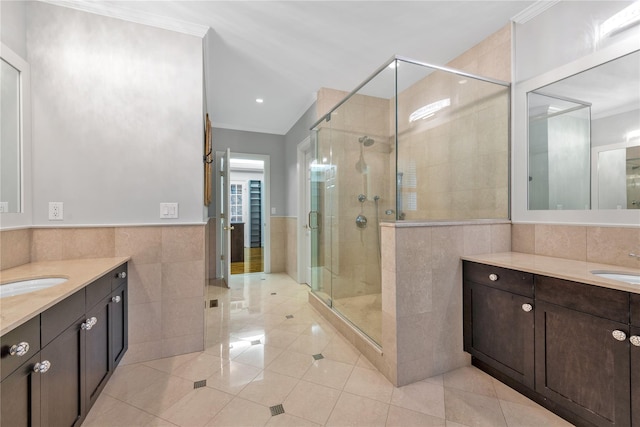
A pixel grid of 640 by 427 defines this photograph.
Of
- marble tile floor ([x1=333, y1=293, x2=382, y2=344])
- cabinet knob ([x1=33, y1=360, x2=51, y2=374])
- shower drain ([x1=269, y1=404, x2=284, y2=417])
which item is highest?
cabinet knob ([x1=33, y1=360, x2=51, y2=374])

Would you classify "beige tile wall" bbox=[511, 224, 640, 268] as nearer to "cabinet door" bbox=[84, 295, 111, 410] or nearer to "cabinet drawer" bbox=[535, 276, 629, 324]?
"cabinet drawer" bbox=[535, 276, 629, 324]

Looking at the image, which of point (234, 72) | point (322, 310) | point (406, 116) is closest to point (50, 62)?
point (234, 72)

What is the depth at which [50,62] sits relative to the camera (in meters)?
1.83

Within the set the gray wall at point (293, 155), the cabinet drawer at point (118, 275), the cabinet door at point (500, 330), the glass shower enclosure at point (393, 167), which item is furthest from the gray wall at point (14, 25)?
the cabinet door at point (500, 330)

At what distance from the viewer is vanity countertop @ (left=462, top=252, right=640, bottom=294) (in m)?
1.23

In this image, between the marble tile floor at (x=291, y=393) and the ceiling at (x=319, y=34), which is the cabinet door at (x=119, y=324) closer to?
the marble tile floor at (x=291, y=393)

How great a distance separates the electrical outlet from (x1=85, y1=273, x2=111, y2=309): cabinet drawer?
25.2 inches

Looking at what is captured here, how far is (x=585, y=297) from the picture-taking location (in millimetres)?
1315

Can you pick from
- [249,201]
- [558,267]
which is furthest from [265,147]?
[558,267]

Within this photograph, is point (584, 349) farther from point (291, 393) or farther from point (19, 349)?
point (19, 349)

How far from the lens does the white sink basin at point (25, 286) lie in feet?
4.38

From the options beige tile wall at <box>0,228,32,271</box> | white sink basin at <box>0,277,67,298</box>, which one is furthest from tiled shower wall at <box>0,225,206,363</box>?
white sink basin at <box>0,277,67,298</box>

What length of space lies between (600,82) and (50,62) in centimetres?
367

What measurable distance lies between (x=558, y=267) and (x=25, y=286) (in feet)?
9.73
